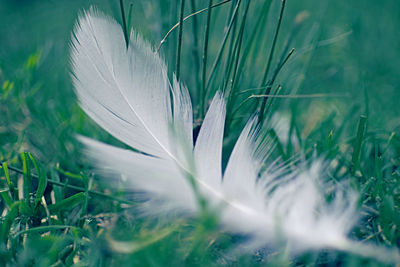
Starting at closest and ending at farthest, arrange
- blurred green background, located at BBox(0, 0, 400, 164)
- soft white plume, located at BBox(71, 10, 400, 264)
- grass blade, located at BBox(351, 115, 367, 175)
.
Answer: soft white plume, located at BBox(71, 10, 400, 264)
grass blade, located at BBox(351, 115, 367, 175)
blurred green background, located at BBox(0, 0, 400, 164)

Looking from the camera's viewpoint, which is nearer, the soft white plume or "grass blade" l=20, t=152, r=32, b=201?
the soft white plume

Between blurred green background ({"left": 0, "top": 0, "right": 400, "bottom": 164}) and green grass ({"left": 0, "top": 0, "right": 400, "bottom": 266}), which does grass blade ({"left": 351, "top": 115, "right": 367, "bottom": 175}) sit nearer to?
green grass ({"left": 0, "top": 0, "right": 400, "bottom": 266})

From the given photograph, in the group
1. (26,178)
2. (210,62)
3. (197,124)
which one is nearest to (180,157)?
(197,124)

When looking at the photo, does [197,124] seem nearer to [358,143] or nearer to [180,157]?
[180,157]

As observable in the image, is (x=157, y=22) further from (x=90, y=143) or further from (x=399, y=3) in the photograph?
(x=399, y=3)

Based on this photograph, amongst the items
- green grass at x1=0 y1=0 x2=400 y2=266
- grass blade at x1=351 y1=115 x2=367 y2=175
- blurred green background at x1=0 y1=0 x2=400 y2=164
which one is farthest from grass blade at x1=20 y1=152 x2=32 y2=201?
grass blade at x1=351 y1=115 x2=367 y2=175

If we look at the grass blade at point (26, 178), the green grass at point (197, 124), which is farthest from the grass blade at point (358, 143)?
the grass blade at point (26, 178)

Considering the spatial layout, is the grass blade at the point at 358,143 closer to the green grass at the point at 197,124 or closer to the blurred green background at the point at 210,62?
the green grass at the point at 197,124

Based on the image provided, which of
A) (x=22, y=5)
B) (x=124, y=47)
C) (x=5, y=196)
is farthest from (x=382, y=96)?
(x=22, y=5)
